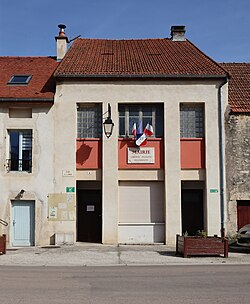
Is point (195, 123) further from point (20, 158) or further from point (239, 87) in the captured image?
point (20, 158)

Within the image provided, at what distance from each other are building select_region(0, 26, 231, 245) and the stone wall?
0.42 metres

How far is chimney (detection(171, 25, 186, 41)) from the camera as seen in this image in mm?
27516

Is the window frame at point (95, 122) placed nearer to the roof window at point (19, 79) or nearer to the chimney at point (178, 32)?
the roof window at point (19, 79)

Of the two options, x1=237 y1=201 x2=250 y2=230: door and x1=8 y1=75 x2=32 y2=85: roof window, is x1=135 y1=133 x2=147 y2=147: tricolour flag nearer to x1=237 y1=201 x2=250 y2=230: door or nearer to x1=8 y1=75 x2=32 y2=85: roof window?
x1=237 y1=201 x2=250 y2=230: door

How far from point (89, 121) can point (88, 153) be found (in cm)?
149

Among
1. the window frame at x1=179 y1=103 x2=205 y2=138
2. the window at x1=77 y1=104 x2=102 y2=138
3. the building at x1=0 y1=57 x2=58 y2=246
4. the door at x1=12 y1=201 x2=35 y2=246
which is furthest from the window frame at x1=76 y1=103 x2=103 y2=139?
the door at x1=12 y1=201 x2=35 y2=246

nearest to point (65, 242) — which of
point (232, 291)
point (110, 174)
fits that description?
point (110, 174)

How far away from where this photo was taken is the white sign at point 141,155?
21.6 m

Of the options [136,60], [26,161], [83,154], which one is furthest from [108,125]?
[136,60]

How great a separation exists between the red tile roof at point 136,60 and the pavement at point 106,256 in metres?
7.48

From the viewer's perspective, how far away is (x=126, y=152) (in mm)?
21641

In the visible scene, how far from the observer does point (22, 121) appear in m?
21.5

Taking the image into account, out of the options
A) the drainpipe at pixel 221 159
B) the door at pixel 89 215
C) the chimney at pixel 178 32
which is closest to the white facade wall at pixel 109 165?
the drainpipe at pixel 221 159

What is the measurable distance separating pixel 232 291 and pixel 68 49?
1857 cm
